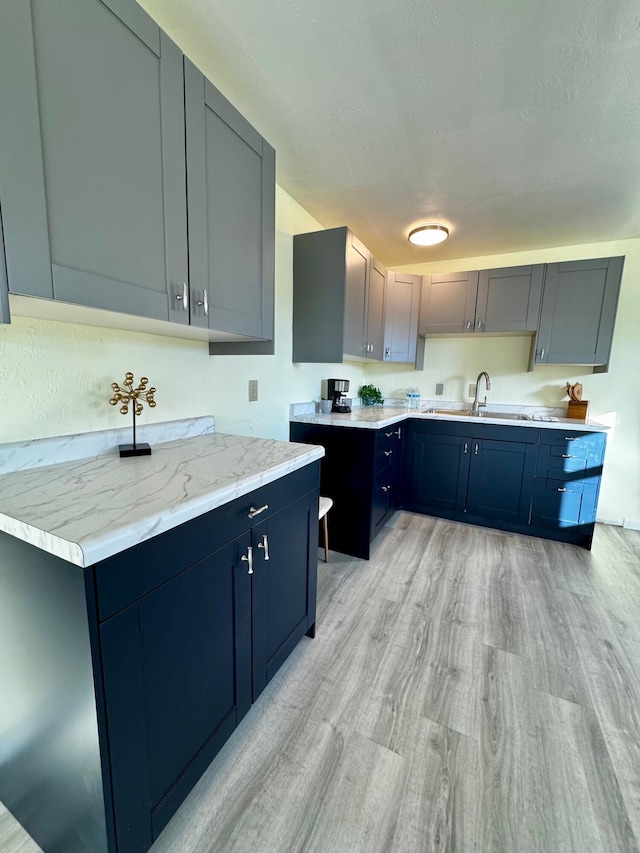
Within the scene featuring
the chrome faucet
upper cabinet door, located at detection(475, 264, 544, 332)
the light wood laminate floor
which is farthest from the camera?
the chrome faucet

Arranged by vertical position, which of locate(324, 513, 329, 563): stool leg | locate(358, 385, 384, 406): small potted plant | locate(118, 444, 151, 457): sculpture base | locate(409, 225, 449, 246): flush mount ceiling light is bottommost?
locate(324, 513, 329, 563): stool leg

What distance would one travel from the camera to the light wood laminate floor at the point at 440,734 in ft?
3.11

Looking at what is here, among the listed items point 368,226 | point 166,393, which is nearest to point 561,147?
point 368,226

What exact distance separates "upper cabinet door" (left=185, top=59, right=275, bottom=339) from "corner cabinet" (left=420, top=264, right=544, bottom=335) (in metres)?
2.13

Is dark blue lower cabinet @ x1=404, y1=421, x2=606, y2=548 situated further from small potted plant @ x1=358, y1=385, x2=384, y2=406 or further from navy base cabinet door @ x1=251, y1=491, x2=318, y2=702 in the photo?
navy base cabinet door @ x1=251, y1=491, x2=318, y2=702

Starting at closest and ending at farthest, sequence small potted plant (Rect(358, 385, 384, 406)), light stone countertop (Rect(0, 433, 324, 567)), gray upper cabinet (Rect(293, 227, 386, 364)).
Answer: light stone countertop (Rect(0, 433, 324, 567)), gray upper cabinet (Rect(293, 227, 386, 364)), small potted plant (Rect(358, 385, 384, 406))

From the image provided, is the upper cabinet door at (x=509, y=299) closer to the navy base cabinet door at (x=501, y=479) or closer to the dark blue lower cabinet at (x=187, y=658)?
the navy base cabinet door at (x=501, y=479)

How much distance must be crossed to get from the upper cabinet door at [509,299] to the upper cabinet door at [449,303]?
74mm

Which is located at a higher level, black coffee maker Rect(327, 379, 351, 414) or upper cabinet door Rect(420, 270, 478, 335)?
upper cabinet door Rect(420, 270, 478, 335)

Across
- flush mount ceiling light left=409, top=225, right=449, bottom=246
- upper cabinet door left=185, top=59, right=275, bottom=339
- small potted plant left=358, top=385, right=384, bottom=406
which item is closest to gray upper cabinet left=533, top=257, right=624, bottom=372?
flush mount ceiling light left=409, top=225, right=449, bottom=246

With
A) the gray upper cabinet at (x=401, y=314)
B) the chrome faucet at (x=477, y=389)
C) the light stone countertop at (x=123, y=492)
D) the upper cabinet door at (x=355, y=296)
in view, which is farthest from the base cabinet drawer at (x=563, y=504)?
the light stone countertop at (x=123, y=492)

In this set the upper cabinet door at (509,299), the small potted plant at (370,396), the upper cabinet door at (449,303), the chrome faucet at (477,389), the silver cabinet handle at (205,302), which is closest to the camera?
the silver cabinet handle at (205,302)

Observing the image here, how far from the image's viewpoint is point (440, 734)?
3.98 feet

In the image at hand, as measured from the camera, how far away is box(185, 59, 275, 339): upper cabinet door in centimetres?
113
